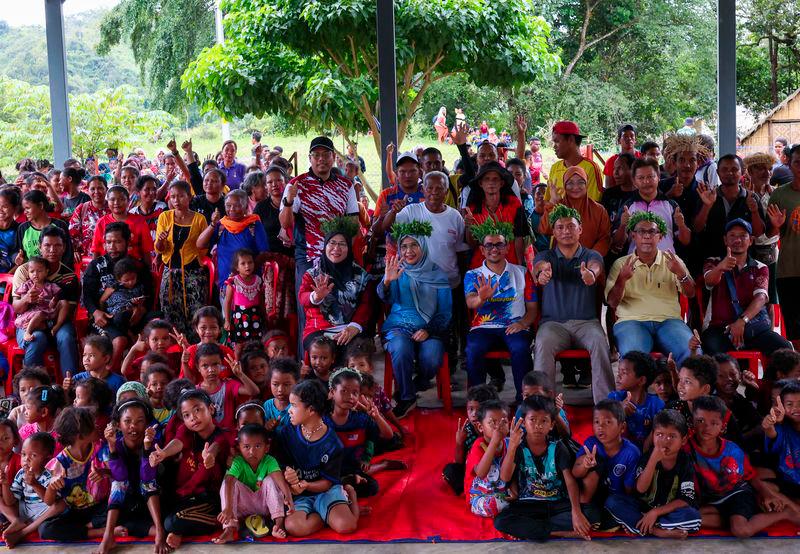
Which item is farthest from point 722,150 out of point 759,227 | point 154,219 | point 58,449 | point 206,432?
point 58,449

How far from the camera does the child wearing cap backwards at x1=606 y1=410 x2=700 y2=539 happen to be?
4027mm

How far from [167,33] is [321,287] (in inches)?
537


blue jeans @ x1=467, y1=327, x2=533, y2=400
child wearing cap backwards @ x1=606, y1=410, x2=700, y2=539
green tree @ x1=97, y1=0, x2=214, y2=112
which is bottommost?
child wearing cap backwards @ x1=606, y1=410, x2=700, y2=539

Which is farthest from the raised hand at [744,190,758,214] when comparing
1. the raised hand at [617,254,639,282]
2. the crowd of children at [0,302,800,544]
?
the crowd of children at [0,302,800,544]

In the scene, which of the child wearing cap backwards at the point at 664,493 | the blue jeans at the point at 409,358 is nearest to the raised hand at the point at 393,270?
the blue jeans at the point at 409,358

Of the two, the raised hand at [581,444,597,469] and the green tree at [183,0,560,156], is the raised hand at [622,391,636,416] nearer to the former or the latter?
the raised hand at [581,444,597,469]

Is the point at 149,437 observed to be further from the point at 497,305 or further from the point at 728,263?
the point at 728,263

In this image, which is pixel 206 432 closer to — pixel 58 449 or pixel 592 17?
pixel 58 449

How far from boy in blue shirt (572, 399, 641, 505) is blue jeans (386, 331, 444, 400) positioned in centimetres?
156

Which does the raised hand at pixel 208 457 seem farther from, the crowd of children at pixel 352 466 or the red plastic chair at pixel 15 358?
the red plastic chair at pixel 15 358

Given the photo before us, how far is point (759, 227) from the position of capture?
601cm

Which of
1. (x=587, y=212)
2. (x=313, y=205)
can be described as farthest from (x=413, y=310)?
(x=587, y=212)

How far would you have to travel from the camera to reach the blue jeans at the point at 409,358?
18.2 feet

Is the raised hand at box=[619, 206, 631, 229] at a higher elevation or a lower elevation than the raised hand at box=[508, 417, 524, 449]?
higher
